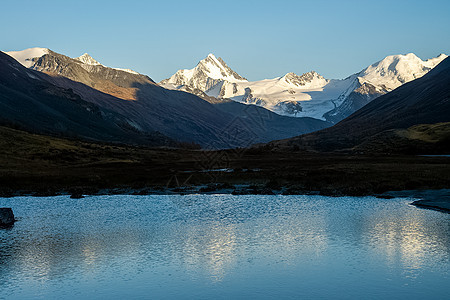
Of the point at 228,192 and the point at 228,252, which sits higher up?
the point at 228,192

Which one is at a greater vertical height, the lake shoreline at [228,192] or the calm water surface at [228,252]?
the lake shoreline at [228,192]

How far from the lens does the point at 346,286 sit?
22.5 m

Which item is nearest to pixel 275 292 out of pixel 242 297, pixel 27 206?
pixel 242 297

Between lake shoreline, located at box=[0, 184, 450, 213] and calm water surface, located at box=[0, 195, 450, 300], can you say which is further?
lake shoreline, located at box=[0, 184, 450, 213]

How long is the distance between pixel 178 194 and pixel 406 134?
402 ft

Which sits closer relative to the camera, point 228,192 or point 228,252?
point 228,252

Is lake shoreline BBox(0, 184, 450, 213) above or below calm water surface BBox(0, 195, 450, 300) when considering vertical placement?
above

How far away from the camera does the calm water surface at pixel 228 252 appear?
877 inches

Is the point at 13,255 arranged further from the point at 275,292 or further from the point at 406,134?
the point at 406,134

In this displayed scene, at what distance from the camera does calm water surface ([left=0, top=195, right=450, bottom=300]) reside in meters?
22.3

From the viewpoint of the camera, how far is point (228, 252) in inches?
1150

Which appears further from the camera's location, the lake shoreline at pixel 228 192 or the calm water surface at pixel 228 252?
the lake shoreline at pixel 228 192

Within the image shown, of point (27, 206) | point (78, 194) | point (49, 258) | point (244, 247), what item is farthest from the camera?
point (78, 194)

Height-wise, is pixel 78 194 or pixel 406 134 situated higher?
pixel 406 134
